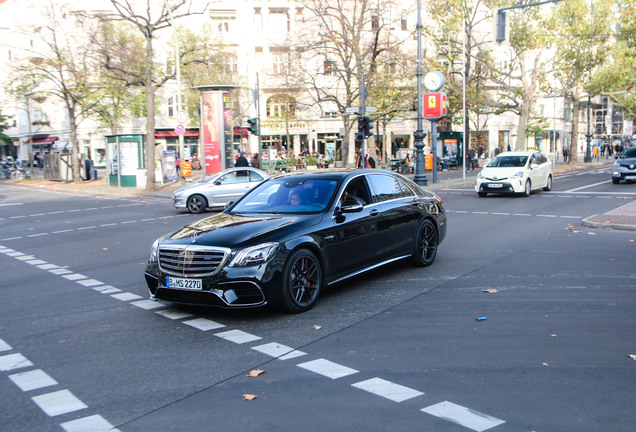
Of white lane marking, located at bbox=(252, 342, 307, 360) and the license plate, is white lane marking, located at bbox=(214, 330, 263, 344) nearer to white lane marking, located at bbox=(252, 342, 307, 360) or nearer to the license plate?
white lane marking, located at bbox=(252, 342, 307, 360)

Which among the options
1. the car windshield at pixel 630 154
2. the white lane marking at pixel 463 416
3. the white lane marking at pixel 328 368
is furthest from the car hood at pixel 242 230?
the car windshield at pixel 630 154

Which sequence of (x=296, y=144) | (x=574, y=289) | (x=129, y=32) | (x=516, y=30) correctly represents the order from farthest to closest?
1. (x=296, y=144)
2. (x=129, y=32)
3. (x=516, y=30)
4. (x=574, y=289)

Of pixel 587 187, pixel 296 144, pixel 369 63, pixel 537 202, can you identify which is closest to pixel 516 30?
pixel 369 63

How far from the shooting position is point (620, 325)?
19.0 feet

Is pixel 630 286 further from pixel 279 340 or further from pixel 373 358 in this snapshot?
pixel 279 340

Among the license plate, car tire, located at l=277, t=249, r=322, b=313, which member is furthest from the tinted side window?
the license plate

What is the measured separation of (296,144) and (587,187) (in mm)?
40507

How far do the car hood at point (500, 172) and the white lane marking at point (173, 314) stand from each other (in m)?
16.5

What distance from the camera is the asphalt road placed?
13.0ft

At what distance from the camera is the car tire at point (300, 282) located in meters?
6.21

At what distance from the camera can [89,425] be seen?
3867 mm

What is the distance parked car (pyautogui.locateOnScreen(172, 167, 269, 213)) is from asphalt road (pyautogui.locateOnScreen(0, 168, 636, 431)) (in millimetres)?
8986

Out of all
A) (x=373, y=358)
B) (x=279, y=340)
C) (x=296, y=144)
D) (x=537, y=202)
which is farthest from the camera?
(x=296, y=144)

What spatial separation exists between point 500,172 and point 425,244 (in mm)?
13391
